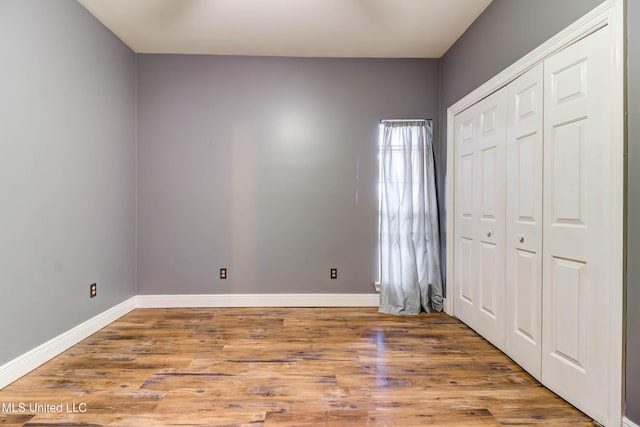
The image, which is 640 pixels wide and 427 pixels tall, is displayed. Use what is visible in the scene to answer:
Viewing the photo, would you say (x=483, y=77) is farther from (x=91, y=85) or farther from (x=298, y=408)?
(x=91, y=85)

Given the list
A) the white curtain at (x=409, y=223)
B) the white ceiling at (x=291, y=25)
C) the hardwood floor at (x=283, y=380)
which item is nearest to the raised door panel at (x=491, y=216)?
the hardwood floor at (x=283, y=380)

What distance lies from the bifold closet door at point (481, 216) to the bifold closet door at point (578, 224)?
516 mm

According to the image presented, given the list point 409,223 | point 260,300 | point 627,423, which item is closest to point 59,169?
point 260,300

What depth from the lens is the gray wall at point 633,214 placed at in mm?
1521

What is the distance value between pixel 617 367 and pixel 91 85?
4.00 meters

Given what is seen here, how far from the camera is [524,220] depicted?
233 centimetres

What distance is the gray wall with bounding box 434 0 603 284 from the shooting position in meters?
2.03

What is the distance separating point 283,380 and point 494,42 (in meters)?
2.86

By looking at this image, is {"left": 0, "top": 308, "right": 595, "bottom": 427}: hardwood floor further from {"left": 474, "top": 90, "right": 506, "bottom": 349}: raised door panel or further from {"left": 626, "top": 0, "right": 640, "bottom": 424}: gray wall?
{"left": 626, "top": 0, "right": 640, "bottom": 424}: gray wall

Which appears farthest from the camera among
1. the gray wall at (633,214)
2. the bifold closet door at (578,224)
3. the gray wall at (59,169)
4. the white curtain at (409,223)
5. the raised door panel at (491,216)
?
the white curtain at (409,223)

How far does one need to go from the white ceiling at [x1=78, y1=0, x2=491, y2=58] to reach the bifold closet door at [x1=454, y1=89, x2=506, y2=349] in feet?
2.73

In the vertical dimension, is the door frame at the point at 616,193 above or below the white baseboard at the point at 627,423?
above

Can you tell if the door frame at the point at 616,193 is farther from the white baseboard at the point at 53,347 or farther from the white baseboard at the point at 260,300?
the white baseboard at the point at 53,347

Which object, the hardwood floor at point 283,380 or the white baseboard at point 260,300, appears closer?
the hardwood floor at point 283,380
